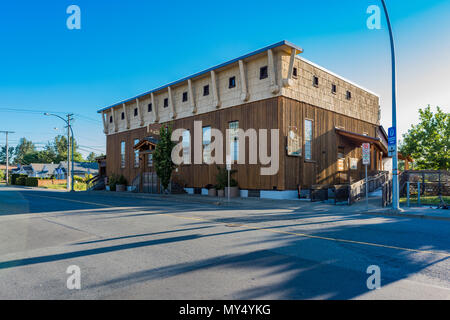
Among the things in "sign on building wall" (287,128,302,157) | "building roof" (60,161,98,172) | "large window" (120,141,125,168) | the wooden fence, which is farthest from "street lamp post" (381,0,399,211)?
"building roof" (60,161,98,172)

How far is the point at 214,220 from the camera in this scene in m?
10.7

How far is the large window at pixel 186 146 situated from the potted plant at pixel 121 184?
10.9 m

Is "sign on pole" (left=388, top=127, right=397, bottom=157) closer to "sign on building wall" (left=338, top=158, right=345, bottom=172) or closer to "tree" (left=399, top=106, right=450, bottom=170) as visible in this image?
"sign on building wall" (left=338, top=158, right=345, bottom=172)

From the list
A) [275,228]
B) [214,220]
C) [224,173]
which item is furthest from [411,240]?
[224,173]

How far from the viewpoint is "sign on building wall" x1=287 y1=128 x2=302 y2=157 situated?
20672 mm

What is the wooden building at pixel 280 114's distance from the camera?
20438 mm

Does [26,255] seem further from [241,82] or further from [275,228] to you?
[241,82]

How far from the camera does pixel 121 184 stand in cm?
3453

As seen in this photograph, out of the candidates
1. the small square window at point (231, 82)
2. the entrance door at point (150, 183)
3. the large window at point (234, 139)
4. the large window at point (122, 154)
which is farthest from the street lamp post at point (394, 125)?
the large window at point (122, 154)

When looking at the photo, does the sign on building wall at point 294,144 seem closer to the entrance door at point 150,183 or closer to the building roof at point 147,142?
the building roof at point 147,142

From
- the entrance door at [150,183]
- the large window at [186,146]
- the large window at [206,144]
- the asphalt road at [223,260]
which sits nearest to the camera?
the asphalt road at [223,260]
